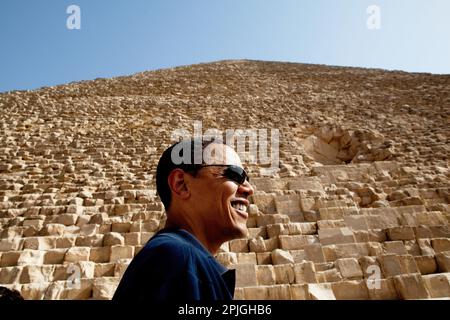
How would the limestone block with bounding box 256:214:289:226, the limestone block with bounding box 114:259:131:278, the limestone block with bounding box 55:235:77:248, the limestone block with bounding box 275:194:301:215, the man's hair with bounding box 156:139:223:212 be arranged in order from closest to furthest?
the man's hair with bounding box 156:139:223:212 < the limestone block with bounding box 114:259:131:278 < the limestone block with bounding box 55:235:77:248 < the limestone block with bounding box 256:214:289:226 < the limestone block with bounding box 275:194:301:215

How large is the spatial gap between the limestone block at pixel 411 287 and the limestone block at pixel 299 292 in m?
0.90

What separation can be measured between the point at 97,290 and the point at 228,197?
2.44 metres

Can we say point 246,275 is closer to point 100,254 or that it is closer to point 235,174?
point 100,254

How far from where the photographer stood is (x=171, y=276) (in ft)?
3.07

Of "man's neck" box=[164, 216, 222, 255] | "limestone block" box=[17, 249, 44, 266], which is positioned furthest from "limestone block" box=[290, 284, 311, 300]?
"limestone block" box=[17, 249, 44, 266]

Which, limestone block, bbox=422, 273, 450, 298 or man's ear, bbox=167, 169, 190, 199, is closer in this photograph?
man's ear, bbox=167, 169, 190, 199

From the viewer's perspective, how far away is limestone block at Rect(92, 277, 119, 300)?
320 cm

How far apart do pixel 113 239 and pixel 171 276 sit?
351 cm

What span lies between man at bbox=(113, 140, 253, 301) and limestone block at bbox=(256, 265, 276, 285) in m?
2.03

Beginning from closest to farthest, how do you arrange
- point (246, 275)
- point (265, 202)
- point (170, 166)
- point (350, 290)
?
point (170, 166) → point (350, 290) → point (246, 275) → point (265, 202)

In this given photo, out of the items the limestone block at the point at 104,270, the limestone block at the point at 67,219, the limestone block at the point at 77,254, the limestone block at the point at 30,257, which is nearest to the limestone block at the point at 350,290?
the limestone block at the point at 104,270

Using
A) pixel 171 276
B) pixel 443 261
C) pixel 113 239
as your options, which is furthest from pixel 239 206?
pixel 443 261

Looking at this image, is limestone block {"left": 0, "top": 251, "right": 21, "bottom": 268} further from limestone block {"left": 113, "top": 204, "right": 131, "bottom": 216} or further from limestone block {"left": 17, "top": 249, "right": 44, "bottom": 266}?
limestone block {"left": 113, "top": 204, "right": 131, "bottom": 216}
